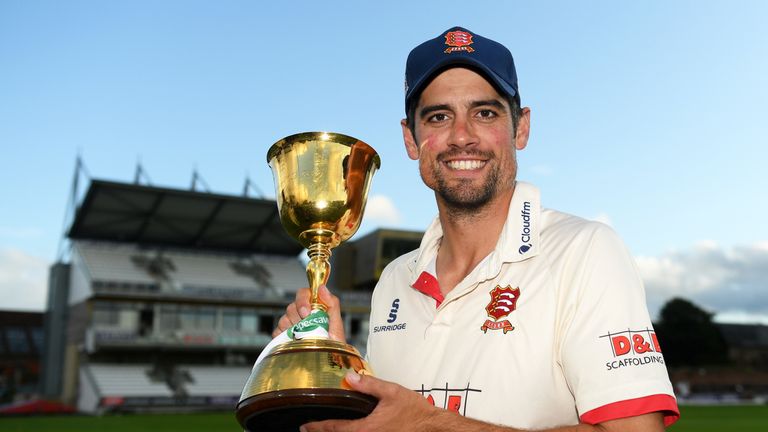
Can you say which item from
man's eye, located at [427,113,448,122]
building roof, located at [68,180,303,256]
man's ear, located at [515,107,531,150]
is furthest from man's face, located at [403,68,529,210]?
building roof, located at [68,180,303,256]

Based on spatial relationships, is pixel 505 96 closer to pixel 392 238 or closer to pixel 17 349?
pixel 392 238

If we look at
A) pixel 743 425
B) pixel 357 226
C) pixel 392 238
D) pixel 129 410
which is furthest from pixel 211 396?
pixel 357 226

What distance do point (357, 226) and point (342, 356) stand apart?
58 centimetres

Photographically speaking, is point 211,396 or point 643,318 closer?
point 643,318

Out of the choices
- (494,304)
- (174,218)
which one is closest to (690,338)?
(174,218)

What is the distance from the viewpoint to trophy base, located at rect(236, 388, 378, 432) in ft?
5.44

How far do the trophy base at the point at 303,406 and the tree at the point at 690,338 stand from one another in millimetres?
59740

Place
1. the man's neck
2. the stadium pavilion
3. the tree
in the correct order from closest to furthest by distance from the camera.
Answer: the man's neck < the stadium pavilion < the tree

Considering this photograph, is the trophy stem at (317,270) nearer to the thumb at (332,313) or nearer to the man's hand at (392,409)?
the thumb at (332,313)

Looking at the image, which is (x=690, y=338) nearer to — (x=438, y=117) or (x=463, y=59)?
(x=438, y=117)

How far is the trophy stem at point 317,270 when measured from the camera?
6.73ft

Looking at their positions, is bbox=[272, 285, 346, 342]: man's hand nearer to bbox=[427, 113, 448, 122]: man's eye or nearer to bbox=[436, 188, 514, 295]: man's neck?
bbox=[436, 188, 514, 295]: man's neck

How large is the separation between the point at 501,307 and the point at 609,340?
323mm

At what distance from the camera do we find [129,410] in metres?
31.3
